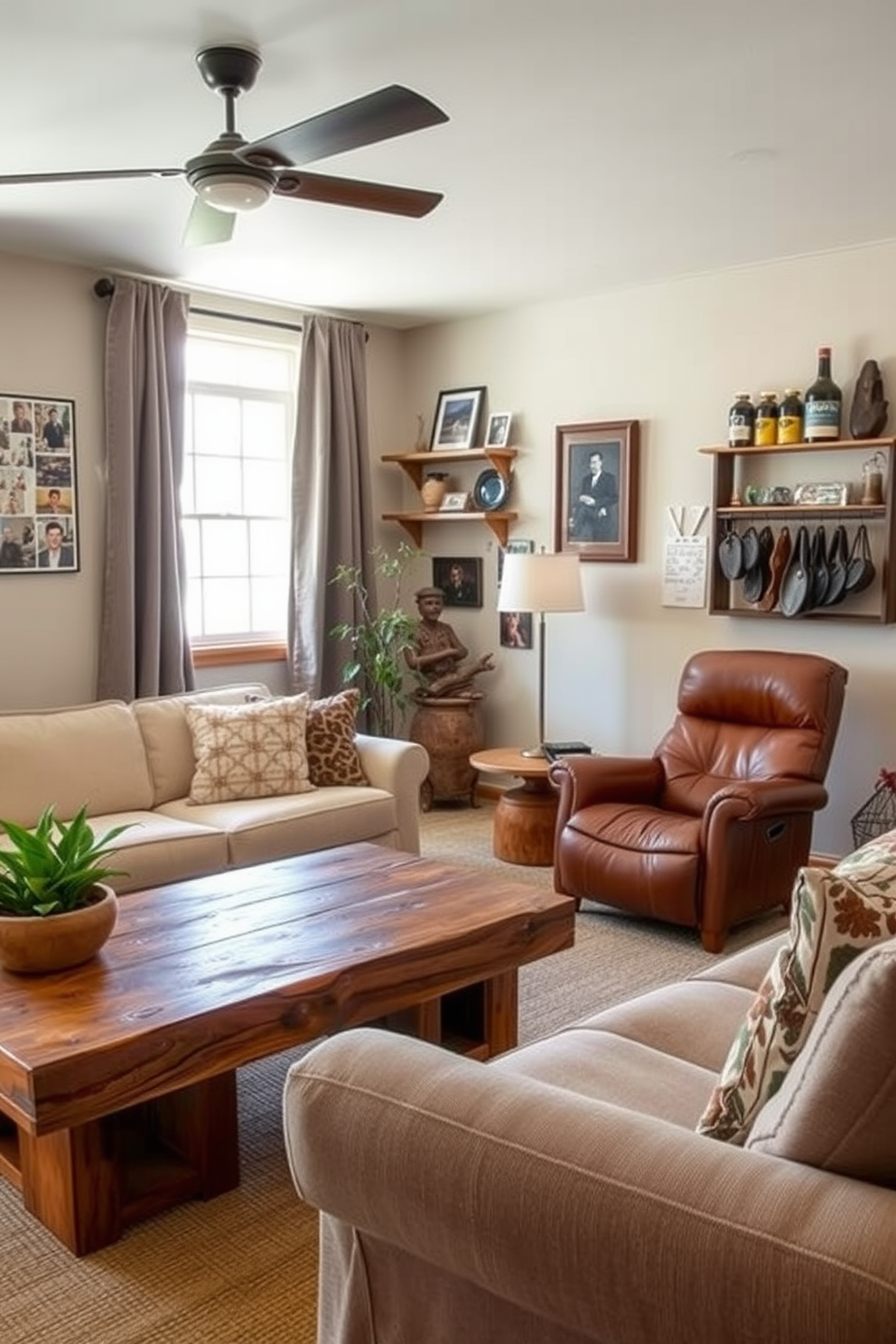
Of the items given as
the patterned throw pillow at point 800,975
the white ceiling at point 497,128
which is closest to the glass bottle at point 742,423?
the white ceiling at point 497,128

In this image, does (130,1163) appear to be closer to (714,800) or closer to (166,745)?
(166,745)

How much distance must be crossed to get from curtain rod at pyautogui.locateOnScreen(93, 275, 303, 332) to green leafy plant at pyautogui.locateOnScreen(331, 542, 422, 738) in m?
1.20

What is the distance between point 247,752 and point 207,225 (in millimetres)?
1800

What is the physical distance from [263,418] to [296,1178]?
4563mm

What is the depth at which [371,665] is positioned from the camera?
5.63m

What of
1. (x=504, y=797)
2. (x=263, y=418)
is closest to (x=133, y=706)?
(x=504, y=797)

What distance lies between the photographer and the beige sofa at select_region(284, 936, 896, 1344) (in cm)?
106

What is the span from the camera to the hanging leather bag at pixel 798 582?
438 cm

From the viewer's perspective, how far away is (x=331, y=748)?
4164 mm

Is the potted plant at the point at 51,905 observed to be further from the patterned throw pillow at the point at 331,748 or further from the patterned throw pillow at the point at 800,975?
the patterned throw pillow at the point at 331,748

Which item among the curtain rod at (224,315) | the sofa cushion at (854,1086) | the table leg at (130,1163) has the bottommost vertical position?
the table leg at (130,1163)

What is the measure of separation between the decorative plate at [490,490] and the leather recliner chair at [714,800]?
1630 millimetres

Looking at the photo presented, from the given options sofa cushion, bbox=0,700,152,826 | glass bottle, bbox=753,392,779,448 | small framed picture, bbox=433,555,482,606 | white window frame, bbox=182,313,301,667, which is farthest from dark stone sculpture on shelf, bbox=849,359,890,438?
sofa cushion, bbox=0,700,152,826

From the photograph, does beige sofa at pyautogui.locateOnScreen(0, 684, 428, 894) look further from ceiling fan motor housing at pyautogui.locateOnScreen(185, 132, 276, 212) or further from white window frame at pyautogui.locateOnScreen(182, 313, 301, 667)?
ceiling fan motor housing at pyautogui.locateOnScreen(185, 132, 276, 212)
